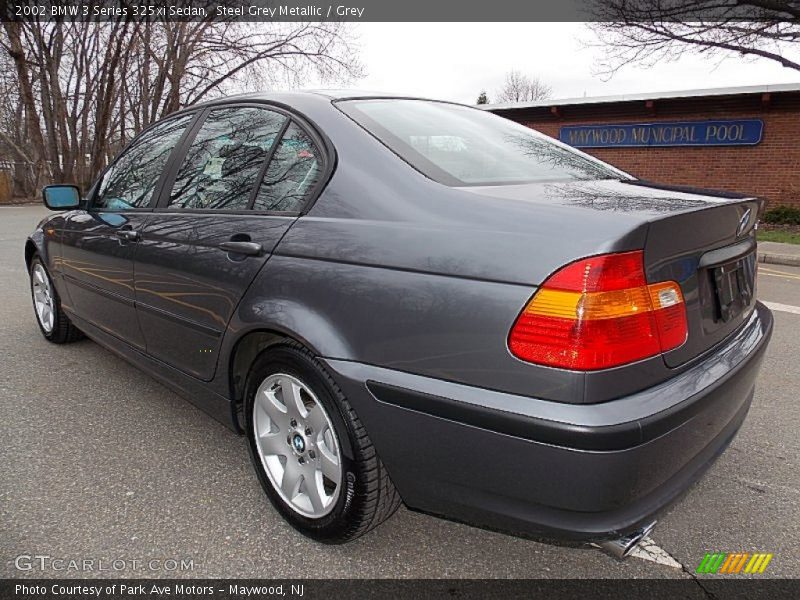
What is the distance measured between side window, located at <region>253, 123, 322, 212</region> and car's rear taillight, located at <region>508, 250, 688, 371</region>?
3.23ft

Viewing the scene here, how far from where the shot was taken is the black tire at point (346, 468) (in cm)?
179

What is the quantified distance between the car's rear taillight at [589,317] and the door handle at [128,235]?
205cm

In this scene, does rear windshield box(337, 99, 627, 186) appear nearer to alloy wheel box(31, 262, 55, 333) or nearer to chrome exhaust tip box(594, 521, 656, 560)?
chrome exhaust tip box(594, 521, 656, 560)

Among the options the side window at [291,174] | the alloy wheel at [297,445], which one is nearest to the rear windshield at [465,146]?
the side window at [291,174]

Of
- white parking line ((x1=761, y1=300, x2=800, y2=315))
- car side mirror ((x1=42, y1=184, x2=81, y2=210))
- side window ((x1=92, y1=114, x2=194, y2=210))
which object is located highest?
side window ((x1=92, y1=114, x2=194, y2=210))

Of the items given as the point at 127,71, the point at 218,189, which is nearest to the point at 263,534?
the point at 218,189

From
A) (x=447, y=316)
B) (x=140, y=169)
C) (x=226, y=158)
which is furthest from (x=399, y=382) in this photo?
(x=140, y=169)

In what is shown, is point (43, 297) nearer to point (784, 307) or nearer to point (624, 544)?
point (624, 544)

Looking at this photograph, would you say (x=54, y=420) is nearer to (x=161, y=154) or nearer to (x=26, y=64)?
(x=161, y=154)

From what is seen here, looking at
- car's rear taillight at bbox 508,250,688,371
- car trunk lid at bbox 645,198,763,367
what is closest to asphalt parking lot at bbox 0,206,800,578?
car trunk lid at bbox 645,198,763,367

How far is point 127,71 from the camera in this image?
80.2 ft

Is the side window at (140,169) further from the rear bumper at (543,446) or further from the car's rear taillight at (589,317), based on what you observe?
the car's rear taillight at (589,317)

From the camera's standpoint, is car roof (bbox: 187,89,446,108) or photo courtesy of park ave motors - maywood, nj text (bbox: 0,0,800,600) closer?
photo courtesy of park ave motors - maywood, nj text (bbox: 0,0,800,600)

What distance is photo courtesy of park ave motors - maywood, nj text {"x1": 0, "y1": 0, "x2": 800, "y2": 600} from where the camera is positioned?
1459 millimetres
